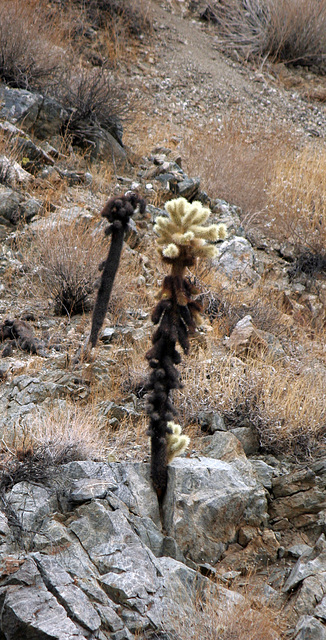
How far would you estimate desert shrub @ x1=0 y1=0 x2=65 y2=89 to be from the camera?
29.9 ft

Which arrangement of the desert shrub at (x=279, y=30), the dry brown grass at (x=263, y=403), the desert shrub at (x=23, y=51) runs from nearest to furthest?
the dry brown grass at (x=263, y=403)
the desert shrub at (x=23, y=51)
the desert shrub at (x=279, y=30)

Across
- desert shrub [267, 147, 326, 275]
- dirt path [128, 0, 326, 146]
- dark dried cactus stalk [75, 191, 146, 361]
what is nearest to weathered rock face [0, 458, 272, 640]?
dark dried cactus stalk [75, 191, 146, 361]

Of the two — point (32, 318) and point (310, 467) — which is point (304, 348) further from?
point (32, 318)

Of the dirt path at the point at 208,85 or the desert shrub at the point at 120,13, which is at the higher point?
the desert shrub at the point at 120,13

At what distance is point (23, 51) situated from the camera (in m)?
9.38

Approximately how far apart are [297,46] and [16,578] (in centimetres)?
1681

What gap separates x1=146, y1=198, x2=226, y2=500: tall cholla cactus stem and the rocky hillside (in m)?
0.15

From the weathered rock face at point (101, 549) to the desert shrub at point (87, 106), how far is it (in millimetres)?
7134

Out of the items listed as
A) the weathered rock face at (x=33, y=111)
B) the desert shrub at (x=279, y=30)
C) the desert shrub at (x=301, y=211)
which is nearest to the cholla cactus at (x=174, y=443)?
the desert shrub at (x=301, y=211)

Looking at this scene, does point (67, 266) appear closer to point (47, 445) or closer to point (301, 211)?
point (47, 445)

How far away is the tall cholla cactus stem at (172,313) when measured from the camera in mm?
3123

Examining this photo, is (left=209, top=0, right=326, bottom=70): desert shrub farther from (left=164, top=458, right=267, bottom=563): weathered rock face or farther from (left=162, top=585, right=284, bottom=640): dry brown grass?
(left=162, top=585, right=284, bottom=640): dry brown grass

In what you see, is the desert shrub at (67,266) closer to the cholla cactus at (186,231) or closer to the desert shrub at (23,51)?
the cholla cactus at (186,231)

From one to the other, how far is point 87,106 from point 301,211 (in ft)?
13.5
